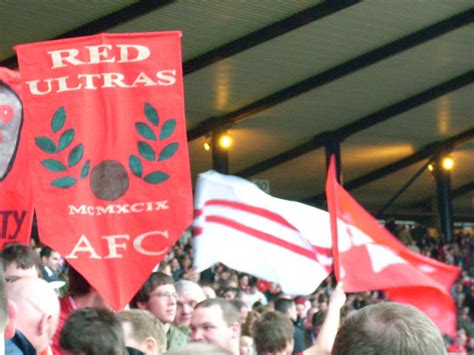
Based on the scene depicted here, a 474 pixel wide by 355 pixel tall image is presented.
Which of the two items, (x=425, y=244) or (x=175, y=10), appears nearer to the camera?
(x=175, y=10)

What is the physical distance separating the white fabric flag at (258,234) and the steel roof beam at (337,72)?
13.5 metres

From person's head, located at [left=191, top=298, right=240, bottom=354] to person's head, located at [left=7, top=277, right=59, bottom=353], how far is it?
7.15 ft

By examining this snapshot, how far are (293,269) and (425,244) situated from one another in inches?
964

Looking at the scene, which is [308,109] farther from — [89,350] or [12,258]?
[89,350]

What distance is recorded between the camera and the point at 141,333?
4812mm

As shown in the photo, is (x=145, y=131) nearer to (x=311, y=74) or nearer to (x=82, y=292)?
(x=82, y=292)

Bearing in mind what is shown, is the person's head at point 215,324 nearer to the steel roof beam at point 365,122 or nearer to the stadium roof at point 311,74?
the stadium roof at point 311,74

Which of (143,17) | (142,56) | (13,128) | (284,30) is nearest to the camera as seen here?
(142,56)

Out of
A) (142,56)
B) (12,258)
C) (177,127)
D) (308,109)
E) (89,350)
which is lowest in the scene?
(89,350)

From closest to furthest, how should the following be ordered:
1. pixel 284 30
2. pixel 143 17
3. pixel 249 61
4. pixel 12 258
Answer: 1. pixel 12 258
2. pixel 143 17
3. pixel 284 30
4. pixel 249 61

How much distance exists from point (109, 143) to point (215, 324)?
3.78 ft

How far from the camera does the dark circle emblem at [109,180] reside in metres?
5.91

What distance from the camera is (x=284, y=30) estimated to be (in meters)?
18.3

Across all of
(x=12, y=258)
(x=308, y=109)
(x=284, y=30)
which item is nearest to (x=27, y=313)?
(x=12, y=258)
